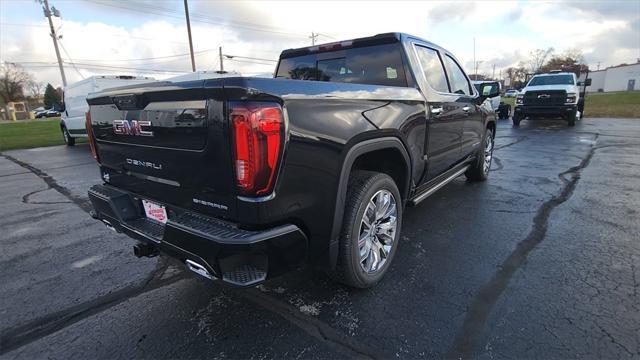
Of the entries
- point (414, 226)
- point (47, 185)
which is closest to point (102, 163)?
point (414, 226)

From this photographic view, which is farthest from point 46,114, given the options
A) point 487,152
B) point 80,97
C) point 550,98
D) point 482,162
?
point 482,162

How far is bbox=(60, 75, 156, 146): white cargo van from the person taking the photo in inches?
498

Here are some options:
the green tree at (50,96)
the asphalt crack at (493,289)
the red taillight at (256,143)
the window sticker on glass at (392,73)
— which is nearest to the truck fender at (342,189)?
the red taillight at (256,143)

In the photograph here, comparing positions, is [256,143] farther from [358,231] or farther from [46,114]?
[46,114]

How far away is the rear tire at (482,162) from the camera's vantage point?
573 cm

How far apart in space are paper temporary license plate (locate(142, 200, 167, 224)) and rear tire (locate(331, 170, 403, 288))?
1.21m

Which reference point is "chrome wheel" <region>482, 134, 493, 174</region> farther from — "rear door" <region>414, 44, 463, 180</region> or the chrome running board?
"rear door" <region>414, 44, 463, 180</region>

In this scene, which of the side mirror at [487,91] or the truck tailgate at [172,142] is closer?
the truck tailgate at [172,142]

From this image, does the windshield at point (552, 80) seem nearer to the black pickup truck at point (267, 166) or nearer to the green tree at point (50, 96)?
the black pickup truck at point (267, 166)

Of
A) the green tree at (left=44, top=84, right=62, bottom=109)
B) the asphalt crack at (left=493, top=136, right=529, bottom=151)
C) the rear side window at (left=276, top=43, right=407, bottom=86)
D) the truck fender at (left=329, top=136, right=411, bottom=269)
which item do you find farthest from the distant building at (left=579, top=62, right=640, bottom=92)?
the green tree at (left=44, top=84, right=62, bottom=109)

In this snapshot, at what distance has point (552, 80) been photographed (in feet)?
50.0

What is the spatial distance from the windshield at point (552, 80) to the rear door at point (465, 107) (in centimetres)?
1248

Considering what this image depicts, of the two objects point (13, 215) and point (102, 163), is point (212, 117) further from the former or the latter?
point (13, 215)

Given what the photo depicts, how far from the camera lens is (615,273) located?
2994mm
